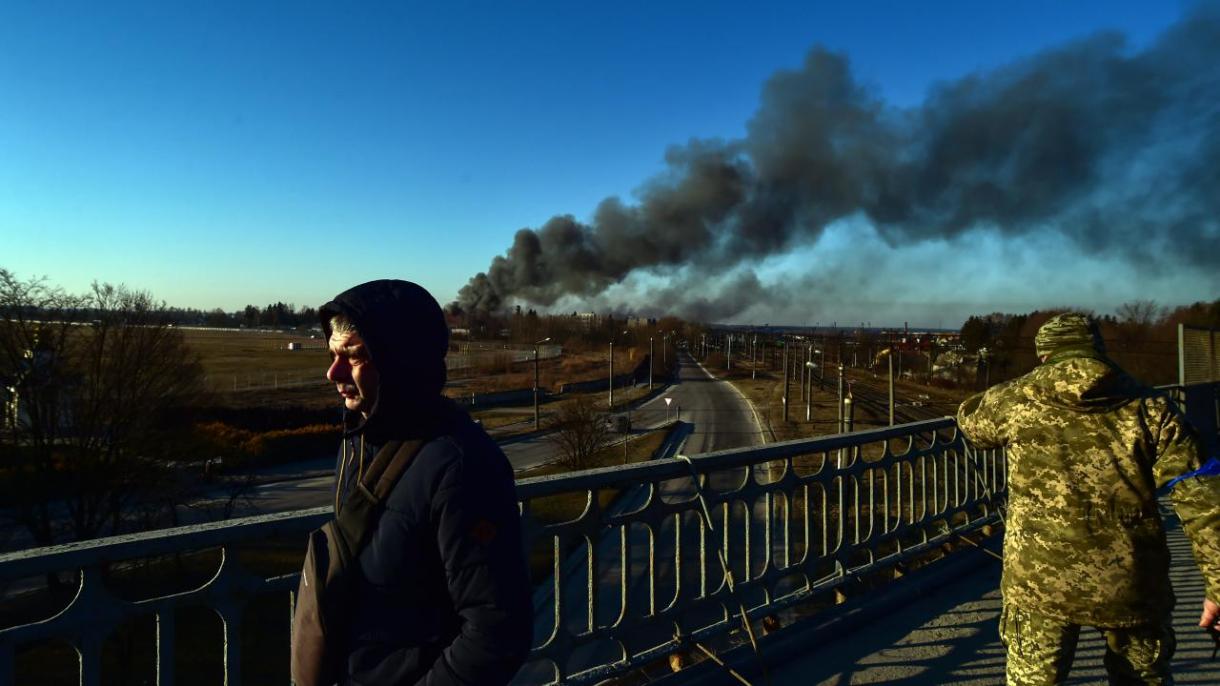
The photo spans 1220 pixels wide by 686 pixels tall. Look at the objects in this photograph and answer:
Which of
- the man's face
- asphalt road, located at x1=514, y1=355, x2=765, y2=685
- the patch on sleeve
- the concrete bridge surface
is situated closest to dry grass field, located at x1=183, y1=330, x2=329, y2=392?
asphalt road, located at x1=514, y1=355, x2=765, y2=685

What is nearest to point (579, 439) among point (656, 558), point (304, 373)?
point (656, 558)

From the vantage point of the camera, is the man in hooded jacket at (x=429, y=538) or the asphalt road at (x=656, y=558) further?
the asphalt road at (x=656, y=558)

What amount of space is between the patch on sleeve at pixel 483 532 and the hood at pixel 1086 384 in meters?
1.88

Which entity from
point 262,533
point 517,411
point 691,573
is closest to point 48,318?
point 691,573

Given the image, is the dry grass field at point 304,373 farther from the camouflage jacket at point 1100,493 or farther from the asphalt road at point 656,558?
the camouflage jacket at point 1100,493

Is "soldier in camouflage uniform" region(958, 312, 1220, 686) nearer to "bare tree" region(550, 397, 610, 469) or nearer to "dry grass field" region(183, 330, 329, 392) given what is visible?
"bare tree" region(550, 397, 610, 469)

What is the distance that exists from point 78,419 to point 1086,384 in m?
22.3

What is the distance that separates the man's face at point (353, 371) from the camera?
4.86 feet

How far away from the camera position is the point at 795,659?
319 centimetres

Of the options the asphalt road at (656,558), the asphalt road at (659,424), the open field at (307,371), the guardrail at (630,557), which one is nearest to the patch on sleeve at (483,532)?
the guardrail at (630,557)

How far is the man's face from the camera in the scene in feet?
4.86

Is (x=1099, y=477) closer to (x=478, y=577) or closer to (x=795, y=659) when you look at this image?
(x=795, y=659)

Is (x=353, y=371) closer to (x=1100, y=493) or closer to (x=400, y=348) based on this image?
(x=400, y=348)

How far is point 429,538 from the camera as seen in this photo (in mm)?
1318
